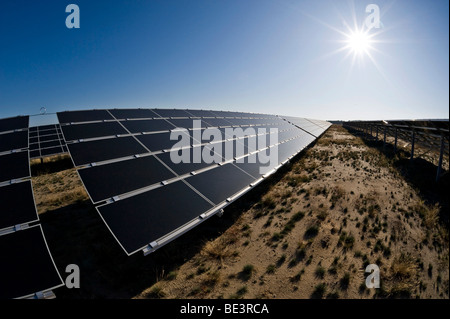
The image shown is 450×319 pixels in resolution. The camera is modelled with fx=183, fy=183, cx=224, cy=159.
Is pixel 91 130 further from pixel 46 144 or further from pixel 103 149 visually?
pixel 46 144

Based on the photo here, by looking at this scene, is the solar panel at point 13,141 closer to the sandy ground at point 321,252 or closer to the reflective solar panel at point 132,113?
the reflective solar panel at point 132,113

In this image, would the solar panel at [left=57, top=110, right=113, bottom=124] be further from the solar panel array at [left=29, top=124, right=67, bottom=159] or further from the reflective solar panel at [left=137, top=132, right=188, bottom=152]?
the solar panel array at [left=29, top=124, right=67, bottom=159]

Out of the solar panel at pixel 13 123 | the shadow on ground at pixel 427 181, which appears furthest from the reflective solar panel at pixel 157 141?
the shadow on ground at pixel 427 181

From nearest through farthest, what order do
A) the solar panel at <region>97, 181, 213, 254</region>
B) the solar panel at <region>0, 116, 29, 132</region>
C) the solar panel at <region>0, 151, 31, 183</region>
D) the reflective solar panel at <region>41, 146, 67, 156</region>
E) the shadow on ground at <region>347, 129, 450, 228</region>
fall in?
the solar panel at <region>97, 181, 213, 254</region>, the solar panel at <region>0, 151, 31, 183</region>, the solar panel at <region>0, 116, 29, 132</region>, the shadow on ground at <region>347, 129, 450, 228</region>, the reflective solar panel at <region>41, 146, 67, 156</region>

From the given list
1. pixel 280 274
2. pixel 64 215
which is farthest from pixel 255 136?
pixel 64 215

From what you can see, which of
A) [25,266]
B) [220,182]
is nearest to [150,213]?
[25,266]

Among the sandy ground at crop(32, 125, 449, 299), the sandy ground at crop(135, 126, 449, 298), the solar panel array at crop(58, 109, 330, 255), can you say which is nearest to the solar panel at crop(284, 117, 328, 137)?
the sandy ground at crop(135, 126, 449, 298)

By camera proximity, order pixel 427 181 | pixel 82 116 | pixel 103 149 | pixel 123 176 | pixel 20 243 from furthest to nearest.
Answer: pixel 427 181 < pixel 82 116 < pixel 103 149 < pixel 123 176 < pixel 20 243
